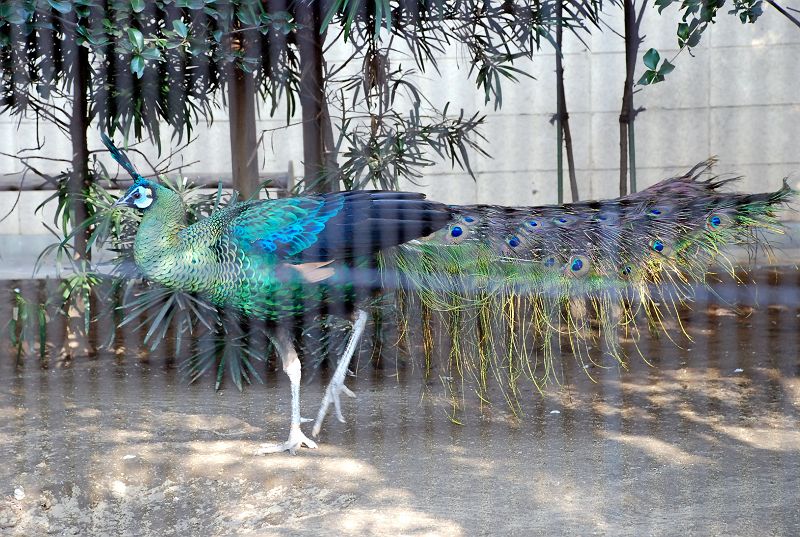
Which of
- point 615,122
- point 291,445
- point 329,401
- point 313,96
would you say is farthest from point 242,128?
point 615,122

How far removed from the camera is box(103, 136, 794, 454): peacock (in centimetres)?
275

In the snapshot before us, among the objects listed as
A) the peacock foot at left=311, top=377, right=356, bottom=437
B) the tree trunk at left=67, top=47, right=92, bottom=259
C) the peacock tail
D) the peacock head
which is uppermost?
the tree trunk at left=67, top=47, right=92, bottom=259

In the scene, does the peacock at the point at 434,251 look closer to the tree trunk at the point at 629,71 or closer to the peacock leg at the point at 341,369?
the peacock leg at the point at 341,369

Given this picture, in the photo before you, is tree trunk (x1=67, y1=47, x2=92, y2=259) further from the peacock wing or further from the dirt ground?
the peacock wing

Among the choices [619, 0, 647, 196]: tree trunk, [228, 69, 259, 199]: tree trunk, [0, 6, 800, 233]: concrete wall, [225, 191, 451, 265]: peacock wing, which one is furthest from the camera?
[0, 6, 800, 233]: concrete wall

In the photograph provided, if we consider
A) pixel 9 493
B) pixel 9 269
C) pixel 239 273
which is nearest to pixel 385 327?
pixel 239 273

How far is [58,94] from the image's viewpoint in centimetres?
409

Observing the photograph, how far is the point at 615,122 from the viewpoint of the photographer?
5.70m

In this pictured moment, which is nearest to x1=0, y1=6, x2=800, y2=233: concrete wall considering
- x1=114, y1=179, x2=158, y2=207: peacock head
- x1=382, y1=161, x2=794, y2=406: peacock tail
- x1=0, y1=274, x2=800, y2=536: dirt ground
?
x1=0, y1=274, x2=800, y2=536: dirt ground

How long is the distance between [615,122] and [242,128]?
2.55 m

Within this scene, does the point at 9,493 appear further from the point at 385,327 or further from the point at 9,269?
the point at 9,269

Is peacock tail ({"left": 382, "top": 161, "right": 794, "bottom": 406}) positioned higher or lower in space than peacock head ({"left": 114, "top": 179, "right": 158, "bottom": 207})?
lower

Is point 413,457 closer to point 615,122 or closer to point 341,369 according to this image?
point 341,369

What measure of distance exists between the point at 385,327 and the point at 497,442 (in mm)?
950
